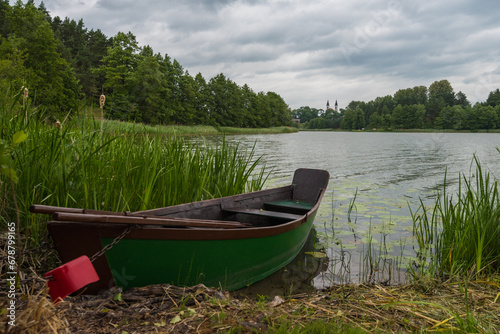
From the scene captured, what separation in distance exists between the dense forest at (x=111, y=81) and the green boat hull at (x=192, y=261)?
1.59 meters

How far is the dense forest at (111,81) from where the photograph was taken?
89.7 feet

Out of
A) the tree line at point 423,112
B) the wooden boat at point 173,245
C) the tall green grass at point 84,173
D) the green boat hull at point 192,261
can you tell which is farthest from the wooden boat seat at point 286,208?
the tree line at point 423,112

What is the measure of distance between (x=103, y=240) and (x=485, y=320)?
9.16 feet

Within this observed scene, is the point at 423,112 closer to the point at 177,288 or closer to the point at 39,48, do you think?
the point at 39,48

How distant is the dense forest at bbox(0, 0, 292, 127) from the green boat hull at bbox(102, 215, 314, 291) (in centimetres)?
159

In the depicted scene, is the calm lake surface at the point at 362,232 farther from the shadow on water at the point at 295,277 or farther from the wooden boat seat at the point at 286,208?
the wooden boat seat at the point at 286,208

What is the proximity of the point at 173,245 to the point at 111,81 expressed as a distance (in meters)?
41.4

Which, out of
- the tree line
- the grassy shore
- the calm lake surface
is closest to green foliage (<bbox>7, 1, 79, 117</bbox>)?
the calm lake surface

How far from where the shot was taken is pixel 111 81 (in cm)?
4003

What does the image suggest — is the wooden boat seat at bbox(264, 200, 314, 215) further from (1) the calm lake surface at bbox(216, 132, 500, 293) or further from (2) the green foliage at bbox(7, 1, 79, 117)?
(2) the green foliage at bbox(7, 1, 79, 117)

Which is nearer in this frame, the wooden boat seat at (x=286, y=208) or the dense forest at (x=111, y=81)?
the wooden boat seat at (x=286, y=208)

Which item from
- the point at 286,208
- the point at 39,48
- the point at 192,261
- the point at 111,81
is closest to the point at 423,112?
the point at 111,81

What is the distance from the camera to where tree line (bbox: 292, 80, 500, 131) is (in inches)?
2712

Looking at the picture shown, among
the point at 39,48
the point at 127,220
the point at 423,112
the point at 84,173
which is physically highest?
the point at 39,48
